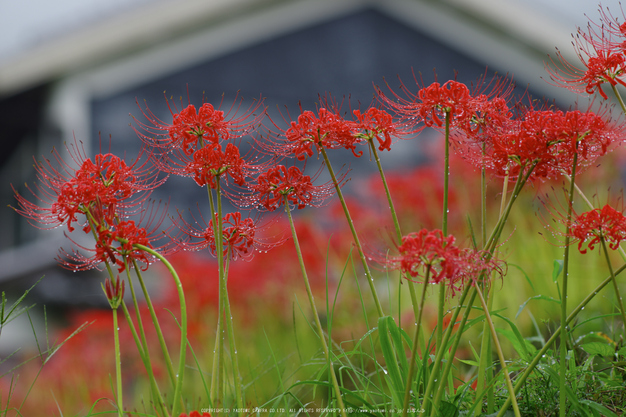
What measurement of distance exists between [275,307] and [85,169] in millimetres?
2679

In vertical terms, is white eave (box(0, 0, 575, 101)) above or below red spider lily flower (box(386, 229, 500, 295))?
above

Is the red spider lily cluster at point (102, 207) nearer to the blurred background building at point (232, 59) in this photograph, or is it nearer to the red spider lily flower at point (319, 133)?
the red spider lily flower at point (319, 133)

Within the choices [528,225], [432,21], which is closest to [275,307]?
[528,225]

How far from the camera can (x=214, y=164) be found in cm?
130

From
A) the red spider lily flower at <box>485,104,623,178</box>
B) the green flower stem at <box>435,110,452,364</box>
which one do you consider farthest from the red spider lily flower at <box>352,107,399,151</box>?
the red spider lily flower at <box>485,104,623,178</box>

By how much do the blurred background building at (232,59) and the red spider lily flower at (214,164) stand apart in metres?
5.84

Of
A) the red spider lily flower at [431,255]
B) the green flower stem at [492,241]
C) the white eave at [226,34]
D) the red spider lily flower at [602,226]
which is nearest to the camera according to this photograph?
the red spider lily flower at [431,255]

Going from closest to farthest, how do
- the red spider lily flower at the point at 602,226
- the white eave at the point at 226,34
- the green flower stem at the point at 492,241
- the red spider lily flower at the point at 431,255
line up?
1. the red spider lily flower at the point at 431,255
2. the green flower stem at the point at 492,241
3. the red spider lily flower at the point at 602,226
4. the white eave at the point at 226,34

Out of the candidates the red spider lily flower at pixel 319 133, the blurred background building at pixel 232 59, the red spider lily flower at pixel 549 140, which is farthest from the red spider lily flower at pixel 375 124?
the blurred background building at pixel 232 59

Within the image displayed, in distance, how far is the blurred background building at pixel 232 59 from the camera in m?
7.14

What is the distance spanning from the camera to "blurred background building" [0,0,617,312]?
7137 mm

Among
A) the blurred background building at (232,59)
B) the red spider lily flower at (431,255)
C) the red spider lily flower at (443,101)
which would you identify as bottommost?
the red spider lily flower at (431,255)

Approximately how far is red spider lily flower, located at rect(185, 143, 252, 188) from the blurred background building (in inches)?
230

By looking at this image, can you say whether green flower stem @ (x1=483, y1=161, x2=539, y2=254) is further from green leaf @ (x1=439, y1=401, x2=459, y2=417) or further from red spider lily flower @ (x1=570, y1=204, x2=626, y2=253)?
green leaf @ (x1=439, y1=401, x2=459, y2=417)
